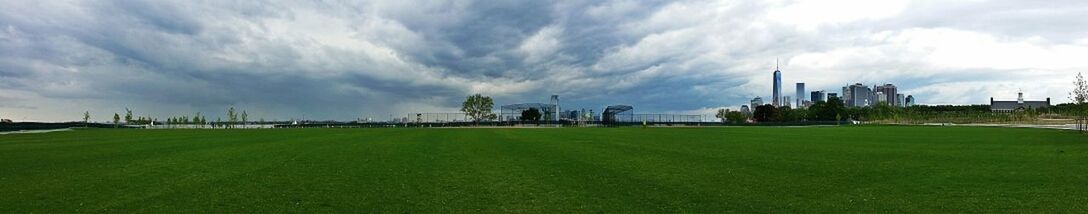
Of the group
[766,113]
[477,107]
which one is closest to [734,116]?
[766,113]

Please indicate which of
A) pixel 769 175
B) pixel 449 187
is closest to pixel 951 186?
pixel 769 175

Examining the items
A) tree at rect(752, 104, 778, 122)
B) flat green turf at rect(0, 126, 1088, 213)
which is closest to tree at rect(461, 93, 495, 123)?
tree at rect(752, 104, 778, 122)

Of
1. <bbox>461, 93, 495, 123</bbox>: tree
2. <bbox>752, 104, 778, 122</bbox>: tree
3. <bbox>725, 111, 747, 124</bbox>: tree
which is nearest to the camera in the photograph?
<bbox>461, 93, 495, 123</bbox>: tree

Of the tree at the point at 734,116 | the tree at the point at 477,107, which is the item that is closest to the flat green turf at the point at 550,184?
the tree at the point at 477,107

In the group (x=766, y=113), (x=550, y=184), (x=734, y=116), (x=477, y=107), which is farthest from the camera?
(x=734, y=116)

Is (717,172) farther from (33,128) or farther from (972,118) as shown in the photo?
(972,118)

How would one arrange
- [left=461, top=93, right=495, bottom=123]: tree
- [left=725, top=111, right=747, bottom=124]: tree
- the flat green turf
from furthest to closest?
[left=725, top=111, right=747, bottom=124]: tree → [left=461, top=93, right=495, bottom=123]: tree → the flat green turf

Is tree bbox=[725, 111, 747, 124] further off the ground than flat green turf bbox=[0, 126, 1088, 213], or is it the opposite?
tree bbox=[725, 111, 747, 124]

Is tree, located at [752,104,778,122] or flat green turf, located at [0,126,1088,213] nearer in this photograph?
flat green turf, located at [0,126,1088,213]

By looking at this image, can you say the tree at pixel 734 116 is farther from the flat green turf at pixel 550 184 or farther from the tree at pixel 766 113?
the flat green turf at pixel 550 184

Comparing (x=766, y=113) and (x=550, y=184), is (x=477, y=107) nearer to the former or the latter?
(x=766, y=113)

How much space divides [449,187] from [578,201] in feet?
10.6

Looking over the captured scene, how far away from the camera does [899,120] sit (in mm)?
134250

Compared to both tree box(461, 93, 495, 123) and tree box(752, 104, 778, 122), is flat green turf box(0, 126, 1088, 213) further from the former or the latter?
tree box(752, 104, 778, 122)
